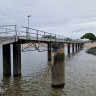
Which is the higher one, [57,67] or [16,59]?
[16,59]

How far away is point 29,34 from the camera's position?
18.2 meters

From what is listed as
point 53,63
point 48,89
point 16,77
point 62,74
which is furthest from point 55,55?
point 16,77

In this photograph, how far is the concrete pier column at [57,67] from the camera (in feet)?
43.9

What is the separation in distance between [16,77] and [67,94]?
250 inches

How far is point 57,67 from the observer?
13.4 metres

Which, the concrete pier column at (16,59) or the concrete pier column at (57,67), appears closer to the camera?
the concrete pier column at (57,67)

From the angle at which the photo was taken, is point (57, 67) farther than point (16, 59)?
No

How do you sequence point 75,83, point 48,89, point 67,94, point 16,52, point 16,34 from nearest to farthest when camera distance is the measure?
point 67,94
point 48,89
point 75,83
point 16,34
point 16,52

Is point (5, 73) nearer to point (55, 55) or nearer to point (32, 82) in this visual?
point (32, 82)

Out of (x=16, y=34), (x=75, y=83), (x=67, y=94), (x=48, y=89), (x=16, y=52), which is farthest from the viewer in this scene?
(x=16, y=52)

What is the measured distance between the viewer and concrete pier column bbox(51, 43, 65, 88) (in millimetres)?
13367

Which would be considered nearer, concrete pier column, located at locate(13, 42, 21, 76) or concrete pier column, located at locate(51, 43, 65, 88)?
concrete pier column, located at locate(51, 43, 65, 88)

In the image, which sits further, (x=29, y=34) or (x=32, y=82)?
(x=29, y=34)

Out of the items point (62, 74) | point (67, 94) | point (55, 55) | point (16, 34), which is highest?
point (16, 34)
